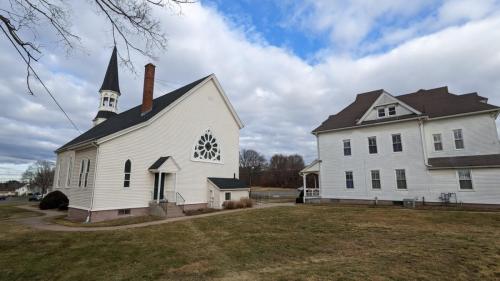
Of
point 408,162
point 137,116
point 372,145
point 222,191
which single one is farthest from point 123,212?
point 408,162

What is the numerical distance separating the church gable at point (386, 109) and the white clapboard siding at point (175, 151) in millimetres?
12378

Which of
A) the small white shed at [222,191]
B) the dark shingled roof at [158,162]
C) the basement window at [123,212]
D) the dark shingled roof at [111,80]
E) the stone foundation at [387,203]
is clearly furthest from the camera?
the dark shingled roof at [111,80]

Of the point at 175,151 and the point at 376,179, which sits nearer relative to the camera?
the point at 175,151

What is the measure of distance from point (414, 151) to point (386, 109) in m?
4.18

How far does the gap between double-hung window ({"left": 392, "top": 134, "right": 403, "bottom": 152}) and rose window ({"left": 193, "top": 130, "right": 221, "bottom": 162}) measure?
14.8 metres

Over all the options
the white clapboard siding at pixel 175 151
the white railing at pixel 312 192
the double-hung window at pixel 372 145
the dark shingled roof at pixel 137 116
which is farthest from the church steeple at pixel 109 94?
the double-hung window at pixel 372 145

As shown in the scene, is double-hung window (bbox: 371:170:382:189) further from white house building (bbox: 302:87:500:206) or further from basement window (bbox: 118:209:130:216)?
basement window (bbox: 118:209:130:216)

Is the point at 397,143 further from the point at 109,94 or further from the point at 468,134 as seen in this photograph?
the point at 109,94

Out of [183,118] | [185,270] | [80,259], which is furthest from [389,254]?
[183,118]

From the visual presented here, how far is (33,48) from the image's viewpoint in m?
4.45

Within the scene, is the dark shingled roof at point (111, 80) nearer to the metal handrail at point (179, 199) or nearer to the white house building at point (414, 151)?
the metal handrail at point (179, 199)

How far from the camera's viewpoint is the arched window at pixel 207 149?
2114 cm

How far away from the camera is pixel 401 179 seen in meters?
19.8

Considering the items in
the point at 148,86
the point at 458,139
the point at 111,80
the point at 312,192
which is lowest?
the point at 312,192
